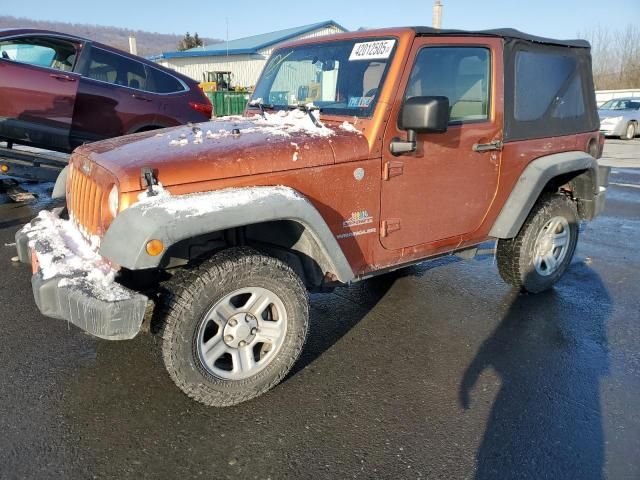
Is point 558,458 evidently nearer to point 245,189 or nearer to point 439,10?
point 245,189

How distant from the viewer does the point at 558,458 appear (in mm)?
2410

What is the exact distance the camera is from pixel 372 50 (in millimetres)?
3242

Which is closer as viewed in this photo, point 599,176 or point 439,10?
point 599,176

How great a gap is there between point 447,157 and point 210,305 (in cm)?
181

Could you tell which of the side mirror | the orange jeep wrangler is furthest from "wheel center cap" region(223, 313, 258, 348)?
the side mirror

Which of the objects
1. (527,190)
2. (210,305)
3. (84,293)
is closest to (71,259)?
(84,293)

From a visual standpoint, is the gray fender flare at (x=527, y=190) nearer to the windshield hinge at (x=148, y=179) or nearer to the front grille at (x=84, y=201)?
the windshield hinge at (x=148, y=179)

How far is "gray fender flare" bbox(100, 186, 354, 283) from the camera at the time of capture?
90.4 inches

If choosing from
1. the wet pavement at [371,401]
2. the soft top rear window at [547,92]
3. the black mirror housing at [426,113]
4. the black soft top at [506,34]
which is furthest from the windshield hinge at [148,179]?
the soft top rear window at [547,92]

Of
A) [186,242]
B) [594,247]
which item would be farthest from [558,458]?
[594,247]

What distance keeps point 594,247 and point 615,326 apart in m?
2.28

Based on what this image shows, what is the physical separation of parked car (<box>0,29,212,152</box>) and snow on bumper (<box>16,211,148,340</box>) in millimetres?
3920

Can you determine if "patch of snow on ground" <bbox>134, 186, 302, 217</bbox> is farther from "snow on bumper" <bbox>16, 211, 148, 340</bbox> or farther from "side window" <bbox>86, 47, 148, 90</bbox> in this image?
"side window" <bbox>86, 47, 148, 90</bbox>

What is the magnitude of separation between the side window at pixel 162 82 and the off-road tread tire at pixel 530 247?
202 inches
